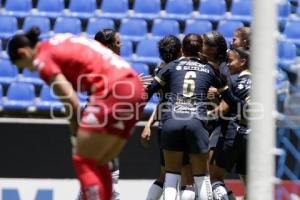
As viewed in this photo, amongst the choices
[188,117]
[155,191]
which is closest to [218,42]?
[188,117]

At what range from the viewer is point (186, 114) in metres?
6.34

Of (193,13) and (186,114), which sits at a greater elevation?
(193,13)

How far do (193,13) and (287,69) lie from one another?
17.1 ft

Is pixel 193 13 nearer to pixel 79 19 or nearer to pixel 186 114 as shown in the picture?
pixel 79 19

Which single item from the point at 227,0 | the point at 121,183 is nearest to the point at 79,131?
the point at 121,183

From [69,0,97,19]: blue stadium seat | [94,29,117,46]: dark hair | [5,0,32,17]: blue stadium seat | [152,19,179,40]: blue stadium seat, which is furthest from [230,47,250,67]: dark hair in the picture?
[5,0,32,17]: blue stadium seat

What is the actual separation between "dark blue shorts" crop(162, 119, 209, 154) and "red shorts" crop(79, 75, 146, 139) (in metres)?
1.55

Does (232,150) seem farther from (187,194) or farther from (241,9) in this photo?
(241,9)

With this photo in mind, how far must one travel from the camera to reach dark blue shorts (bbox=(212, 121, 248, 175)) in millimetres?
6867

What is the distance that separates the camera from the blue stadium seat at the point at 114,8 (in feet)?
32.5

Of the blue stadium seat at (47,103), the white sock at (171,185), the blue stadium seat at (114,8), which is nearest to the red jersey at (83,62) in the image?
the white sock at (171,185)

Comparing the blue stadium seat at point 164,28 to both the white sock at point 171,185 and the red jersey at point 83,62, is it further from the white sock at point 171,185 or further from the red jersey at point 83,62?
the red jersey at point 83,62

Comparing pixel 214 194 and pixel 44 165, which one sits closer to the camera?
pixel 214 194

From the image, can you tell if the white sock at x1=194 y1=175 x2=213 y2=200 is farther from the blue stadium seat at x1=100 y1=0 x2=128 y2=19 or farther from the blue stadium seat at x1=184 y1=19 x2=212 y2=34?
the blue stadium seat at x1=100 y1=0 x2=128 y2=19
